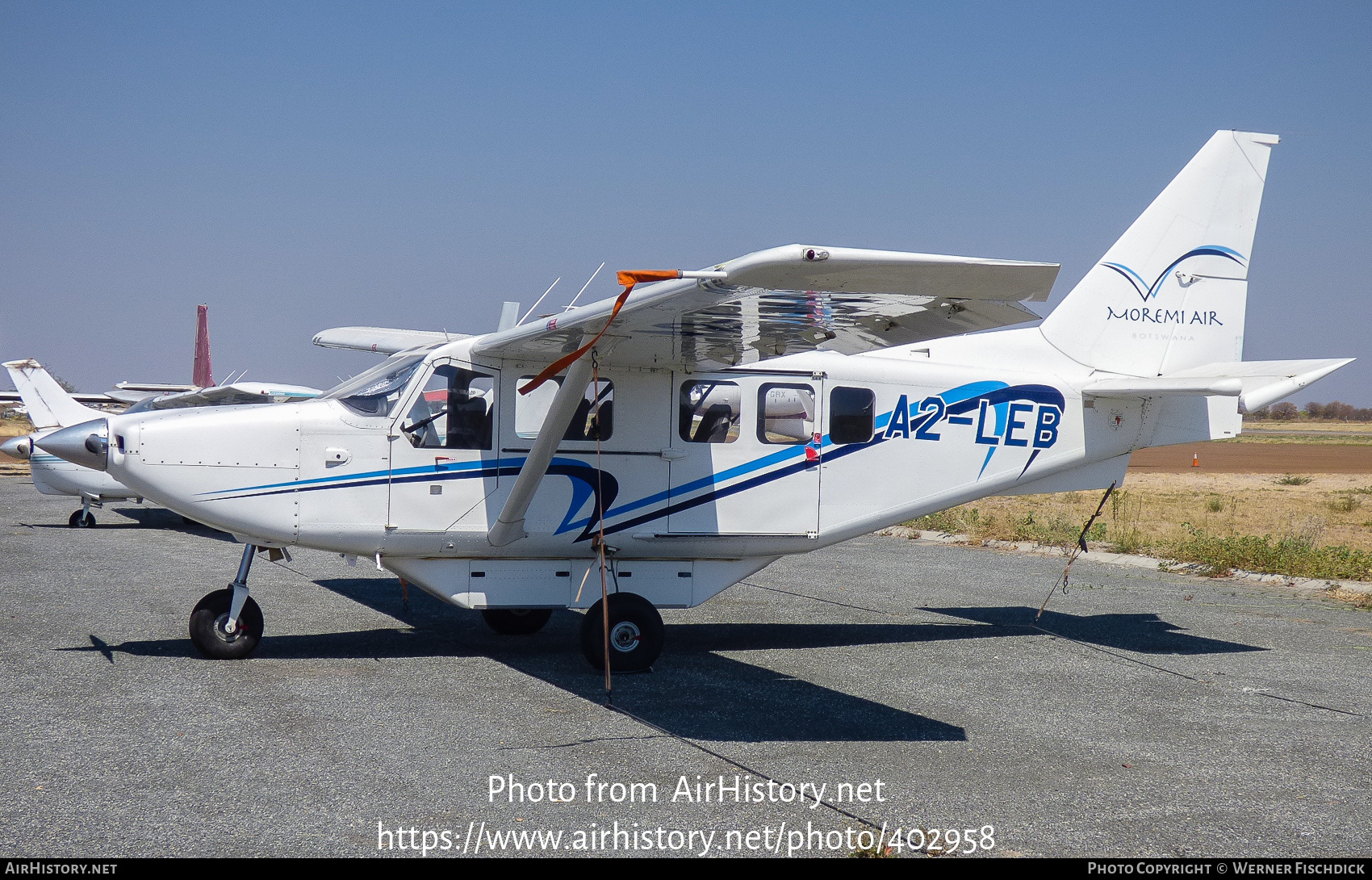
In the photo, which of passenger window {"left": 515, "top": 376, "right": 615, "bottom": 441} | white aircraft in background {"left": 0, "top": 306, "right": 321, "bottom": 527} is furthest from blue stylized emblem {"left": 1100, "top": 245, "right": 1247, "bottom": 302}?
white aircraft in background {"left": 0, "top": 306, "right": 321, "bottom": 527}

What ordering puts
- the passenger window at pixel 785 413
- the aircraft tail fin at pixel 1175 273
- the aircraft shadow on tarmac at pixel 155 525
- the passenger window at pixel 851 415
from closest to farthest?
the passenger window at pixel 785 413
the passenger window at pixel 851 415
the aircraft tail fin at pixel 1175 273
the aircraft shadow on tarmac at pixel 155 525

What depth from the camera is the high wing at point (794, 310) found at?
521 cm

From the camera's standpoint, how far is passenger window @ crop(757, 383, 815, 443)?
8883 mm

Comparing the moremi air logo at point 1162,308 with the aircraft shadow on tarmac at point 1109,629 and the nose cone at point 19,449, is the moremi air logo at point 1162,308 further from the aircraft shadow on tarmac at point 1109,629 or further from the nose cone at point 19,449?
the nose cone at point 19,449

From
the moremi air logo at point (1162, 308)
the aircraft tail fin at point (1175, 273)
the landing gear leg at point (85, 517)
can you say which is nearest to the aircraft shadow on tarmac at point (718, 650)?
the aircraft tail fin at point (1175, 273)

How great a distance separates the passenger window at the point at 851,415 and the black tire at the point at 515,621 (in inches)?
124

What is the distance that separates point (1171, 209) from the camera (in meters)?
10.1

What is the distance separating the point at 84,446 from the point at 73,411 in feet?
51.0

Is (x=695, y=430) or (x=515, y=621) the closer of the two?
(x=695, y=430)

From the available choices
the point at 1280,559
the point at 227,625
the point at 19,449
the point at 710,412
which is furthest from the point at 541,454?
the point at 19,449

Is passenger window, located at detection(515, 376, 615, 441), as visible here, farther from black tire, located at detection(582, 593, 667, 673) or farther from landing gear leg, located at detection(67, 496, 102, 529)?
landing gear leg, located at detection(67, 496, 102, 529)

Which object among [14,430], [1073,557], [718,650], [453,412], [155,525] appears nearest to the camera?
[453,412]

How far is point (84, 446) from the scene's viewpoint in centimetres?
745

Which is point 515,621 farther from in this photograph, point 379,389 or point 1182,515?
point 1182,515
